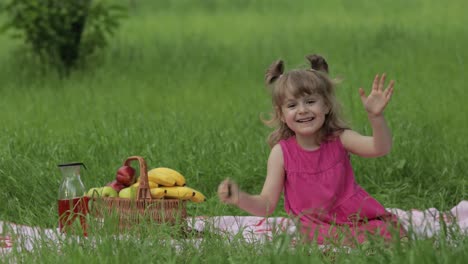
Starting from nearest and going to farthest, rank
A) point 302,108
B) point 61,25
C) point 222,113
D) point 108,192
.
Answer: point 302,108 < point 108,192 < point 222,113 < point 61,25


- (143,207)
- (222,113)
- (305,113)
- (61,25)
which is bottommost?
(143,207)

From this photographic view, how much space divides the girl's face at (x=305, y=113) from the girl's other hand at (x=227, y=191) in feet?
2.08

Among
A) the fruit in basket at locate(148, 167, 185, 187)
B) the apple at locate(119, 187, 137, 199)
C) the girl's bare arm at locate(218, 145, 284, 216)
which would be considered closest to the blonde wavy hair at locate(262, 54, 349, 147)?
the girl's bare arm at locate(218, 145, 284, 216)

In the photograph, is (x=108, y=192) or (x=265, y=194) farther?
(x=108, y=192)

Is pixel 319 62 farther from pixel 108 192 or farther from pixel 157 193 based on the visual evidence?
pixel 108 192

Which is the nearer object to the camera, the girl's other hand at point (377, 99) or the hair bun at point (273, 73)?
the girl's other hand at point (377, 99)

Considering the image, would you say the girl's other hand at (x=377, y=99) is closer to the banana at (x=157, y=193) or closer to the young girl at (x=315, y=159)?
the young girl at (x=315, y=159)

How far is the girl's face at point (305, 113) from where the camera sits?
4.77 meters

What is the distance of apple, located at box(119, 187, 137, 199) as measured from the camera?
509 centimetres

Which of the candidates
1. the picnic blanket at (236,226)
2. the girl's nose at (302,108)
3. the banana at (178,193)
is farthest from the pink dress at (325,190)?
the banana at (178,193)

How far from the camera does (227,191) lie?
424cm

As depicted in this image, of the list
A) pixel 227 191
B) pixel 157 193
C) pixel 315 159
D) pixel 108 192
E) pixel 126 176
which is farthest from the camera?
pixel 126 176

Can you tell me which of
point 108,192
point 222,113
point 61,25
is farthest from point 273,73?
point 61,25

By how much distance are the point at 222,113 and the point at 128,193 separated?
333cm
